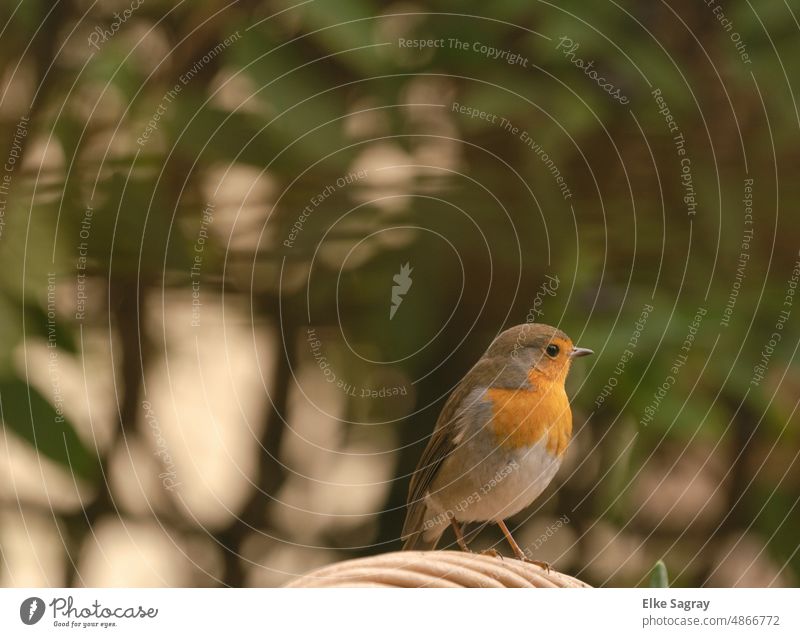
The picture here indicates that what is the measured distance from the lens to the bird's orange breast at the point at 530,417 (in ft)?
4.22

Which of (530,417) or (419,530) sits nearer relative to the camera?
(530,417)

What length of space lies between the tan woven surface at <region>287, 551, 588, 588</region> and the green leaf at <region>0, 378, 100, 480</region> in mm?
313

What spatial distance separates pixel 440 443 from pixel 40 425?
0.40 meters

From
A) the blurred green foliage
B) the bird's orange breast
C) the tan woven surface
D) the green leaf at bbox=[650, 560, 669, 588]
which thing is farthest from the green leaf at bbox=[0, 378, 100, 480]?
the green leaf at bbox=[650, 560, 669, 588]

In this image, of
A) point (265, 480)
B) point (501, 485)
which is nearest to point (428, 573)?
point (501, 485)

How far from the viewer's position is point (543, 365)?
1279mm

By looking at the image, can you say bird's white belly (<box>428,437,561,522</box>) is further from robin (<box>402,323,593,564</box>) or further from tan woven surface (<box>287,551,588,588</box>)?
tan woven surface (<box>287,551,588,588</box>)

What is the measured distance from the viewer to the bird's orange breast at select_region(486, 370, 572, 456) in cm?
129

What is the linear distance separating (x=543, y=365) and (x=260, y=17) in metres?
0.46

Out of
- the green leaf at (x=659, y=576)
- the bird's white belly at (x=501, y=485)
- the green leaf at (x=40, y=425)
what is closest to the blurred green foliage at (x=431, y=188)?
the green leaf at (x=40, y=425)

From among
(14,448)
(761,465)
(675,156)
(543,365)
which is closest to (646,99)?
(675,156)

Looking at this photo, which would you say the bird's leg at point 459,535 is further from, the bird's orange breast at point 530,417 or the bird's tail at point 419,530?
the bird's orange breast at point 530,417

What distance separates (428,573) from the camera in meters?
1.13

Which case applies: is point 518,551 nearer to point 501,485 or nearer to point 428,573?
point 501,485
